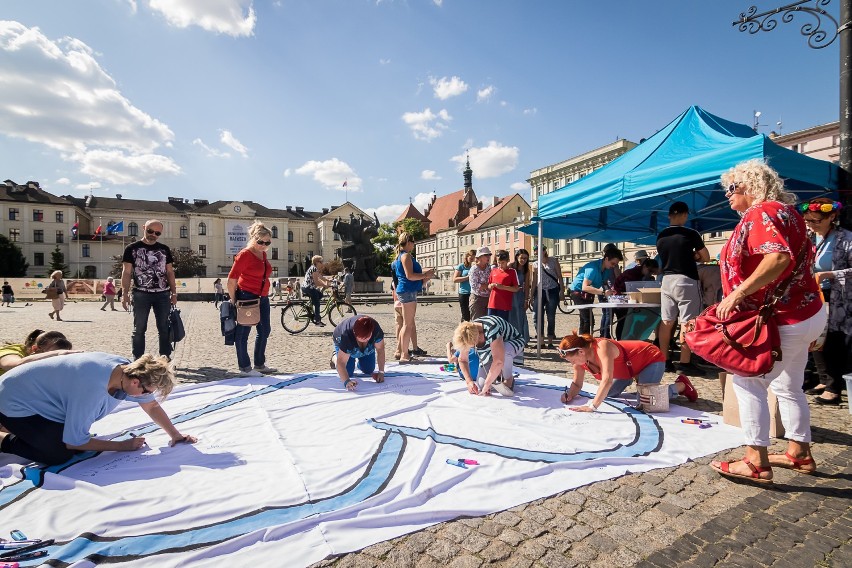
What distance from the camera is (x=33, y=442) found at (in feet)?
9.52

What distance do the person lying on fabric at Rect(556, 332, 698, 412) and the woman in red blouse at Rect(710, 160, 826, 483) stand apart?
1.25 metres

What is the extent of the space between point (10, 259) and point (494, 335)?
78.4 meters

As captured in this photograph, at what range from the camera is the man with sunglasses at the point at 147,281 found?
579 cm

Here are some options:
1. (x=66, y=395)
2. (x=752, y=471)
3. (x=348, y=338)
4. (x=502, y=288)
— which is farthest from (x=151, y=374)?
(x=502, y=288)

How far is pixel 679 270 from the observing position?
5.36 m

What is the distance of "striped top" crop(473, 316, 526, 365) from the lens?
15.3ft

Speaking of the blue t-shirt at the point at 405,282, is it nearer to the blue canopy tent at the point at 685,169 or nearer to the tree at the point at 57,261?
the blue canopy tent at the point at 685,169

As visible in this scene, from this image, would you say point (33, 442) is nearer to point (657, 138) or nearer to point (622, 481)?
point (622, 481)

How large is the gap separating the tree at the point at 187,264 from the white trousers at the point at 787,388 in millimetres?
68708

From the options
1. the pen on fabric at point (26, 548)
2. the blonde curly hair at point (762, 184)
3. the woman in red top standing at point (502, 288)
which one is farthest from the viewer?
the woman in red top standing at point (502, 288)

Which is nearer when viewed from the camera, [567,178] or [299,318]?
[299,318]

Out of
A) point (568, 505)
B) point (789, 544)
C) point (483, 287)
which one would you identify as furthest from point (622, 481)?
point (483, 287)

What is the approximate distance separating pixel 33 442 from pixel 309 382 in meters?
2.88

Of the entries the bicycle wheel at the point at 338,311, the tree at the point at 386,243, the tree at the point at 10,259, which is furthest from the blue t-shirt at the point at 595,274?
the tree at the point at 10,259
